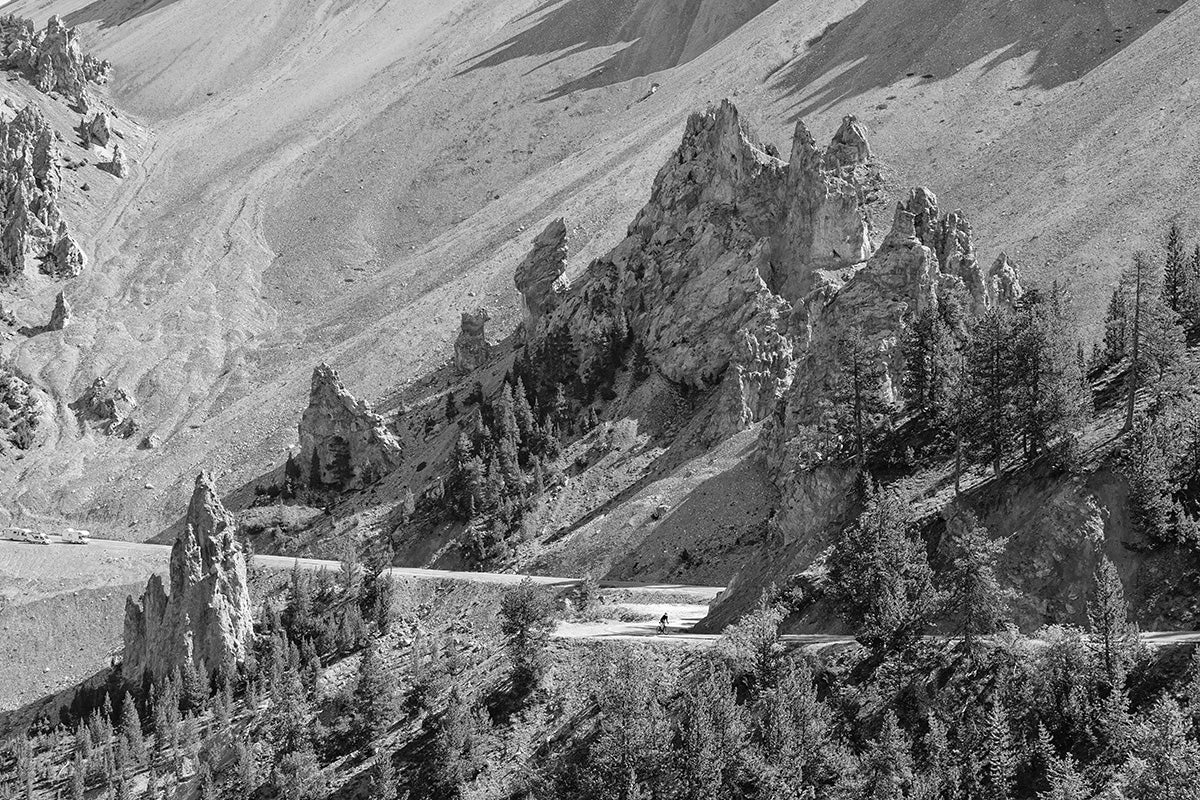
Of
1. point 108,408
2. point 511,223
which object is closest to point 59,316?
point 108,408

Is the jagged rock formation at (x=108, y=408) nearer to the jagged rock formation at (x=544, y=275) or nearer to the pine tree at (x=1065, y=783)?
the jagged rock formation at (x=544, y=275)

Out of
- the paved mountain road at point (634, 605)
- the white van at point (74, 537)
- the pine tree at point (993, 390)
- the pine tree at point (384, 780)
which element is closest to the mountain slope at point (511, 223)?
the white van at point (74, 537)

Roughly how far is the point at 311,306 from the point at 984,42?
8918 centimetres

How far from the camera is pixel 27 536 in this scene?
120562 mm

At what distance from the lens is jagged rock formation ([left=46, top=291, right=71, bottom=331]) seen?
171 meters

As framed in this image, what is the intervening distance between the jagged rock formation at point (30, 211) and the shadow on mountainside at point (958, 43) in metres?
96.0

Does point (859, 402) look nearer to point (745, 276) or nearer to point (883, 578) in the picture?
point (883, 578)

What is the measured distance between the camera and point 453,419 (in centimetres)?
13188

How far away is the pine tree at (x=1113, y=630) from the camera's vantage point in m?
52.7

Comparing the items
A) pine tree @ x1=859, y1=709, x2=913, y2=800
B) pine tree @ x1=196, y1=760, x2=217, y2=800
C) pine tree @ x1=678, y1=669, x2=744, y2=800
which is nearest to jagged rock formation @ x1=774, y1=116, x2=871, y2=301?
pine tree @ x1=196, y1=760, x2=217, y2=800

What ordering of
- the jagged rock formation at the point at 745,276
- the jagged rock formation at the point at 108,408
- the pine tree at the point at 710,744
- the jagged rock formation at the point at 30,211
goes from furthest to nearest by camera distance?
1. the jagged rock formation at the point at 30,211
2. the jagged rock formation at the point at 108,408
3. the jagged rock formation at the point at 745,276
4. the pine tree at the point at 710,744

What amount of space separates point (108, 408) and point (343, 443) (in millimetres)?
39661

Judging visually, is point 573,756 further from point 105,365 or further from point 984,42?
point 984,42

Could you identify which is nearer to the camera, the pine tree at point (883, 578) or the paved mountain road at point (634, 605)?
the pine tree at point (883, 578)
